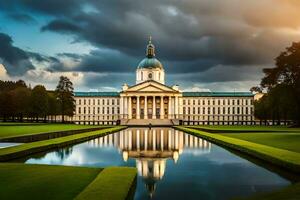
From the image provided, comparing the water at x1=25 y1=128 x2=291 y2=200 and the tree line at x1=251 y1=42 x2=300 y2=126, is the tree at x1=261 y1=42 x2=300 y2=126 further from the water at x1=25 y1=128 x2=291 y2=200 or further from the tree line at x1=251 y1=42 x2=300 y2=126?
the water at x1=25 y1=128 x2=291 y2=200

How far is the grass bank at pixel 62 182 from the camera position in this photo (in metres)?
11.6

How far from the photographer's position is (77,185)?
44.0 feet

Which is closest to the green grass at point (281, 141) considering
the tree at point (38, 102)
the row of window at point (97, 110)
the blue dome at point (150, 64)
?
the tree at point (38, 102)

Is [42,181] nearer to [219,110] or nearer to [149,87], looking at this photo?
[149,87]

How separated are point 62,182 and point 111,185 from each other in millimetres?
2040

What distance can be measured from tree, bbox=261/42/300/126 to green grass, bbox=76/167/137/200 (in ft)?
127

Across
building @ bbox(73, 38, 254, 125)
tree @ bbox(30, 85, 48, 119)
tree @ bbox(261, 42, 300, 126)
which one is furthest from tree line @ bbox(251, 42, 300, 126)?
building @ bbox(73, 38, 254, 125)

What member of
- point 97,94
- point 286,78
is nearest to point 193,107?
point 97,94

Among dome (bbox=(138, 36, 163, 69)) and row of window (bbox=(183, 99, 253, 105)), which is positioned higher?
dome (bbox=(138, 36, 163, 69))

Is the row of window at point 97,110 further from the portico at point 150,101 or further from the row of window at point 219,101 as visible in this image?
the row of window at point 219,101

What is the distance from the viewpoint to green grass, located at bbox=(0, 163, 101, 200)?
1185 centimetres

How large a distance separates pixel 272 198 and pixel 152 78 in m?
110

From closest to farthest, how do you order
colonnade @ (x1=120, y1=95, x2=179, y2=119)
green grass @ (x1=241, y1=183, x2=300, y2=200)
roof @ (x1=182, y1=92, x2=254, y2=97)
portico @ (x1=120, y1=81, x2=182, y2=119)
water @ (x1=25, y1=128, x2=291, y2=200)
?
green grass @ (x1=241, y1=183, x2=300, y2=200) → water @ (x1=25, y1=128, x2=291, y2=200) → portico @ (x1=120, y1=81, x2=182, y2=119) → colonnade @ (x1=120, y1=95, x2=179, y2=119) → roof @ (x1=182, y1=92, x2=254, y2=97)

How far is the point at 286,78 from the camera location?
54.6 metres
